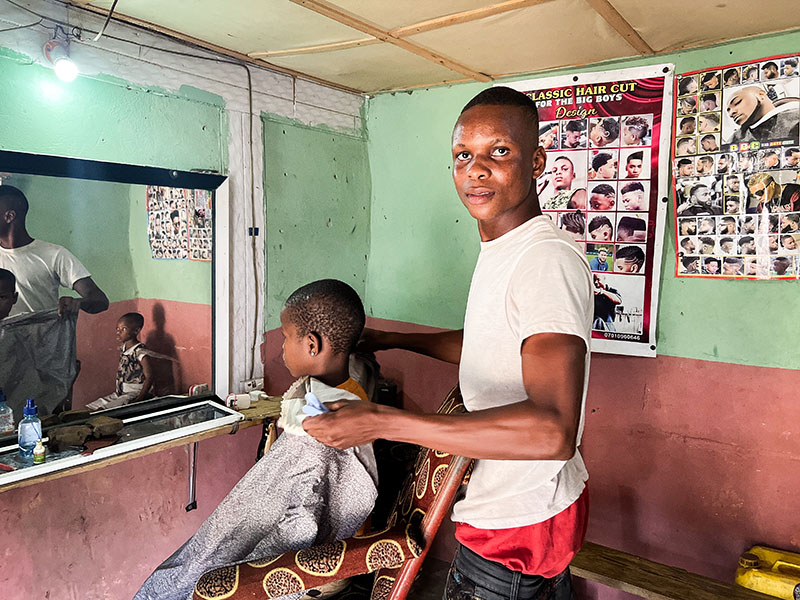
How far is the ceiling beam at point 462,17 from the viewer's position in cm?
167

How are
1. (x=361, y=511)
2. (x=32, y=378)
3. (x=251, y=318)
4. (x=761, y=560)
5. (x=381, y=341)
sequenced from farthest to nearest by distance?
(x=251, y=318), (x=761, y=560), (x=32, y=378), (x=381, y=341), (x=361, y=511)

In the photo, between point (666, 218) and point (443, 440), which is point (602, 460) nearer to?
point (666, 218)

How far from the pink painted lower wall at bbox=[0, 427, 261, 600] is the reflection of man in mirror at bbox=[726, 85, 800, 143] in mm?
2262

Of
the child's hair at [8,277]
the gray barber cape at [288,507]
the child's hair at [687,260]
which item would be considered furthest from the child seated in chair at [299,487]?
the child's hair at [687,260]

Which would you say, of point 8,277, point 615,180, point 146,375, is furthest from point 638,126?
point 8,277

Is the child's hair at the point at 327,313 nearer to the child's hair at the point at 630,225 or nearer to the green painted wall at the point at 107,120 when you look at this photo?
the green painted wall at the point at 107,120

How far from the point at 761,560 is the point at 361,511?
152 centimetres

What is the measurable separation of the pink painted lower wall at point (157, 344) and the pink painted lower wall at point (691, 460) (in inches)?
63.3

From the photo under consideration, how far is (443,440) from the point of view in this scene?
3.38 feet

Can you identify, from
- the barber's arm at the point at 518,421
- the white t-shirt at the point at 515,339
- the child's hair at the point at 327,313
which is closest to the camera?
the barber's arm at the point at 518,421

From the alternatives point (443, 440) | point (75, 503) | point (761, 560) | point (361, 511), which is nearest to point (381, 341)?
point (361, 511)

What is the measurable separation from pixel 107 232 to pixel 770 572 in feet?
8.33

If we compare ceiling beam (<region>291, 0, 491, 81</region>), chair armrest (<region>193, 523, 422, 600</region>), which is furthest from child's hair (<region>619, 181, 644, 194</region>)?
chair armrest (<region>193, 523, 422, 600</region>)

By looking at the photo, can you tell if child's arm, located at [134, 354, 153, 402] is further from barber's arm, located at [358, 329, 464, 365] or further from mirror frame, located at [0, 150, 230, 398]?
barber's arm, located at [358, 329, 464, 365]
